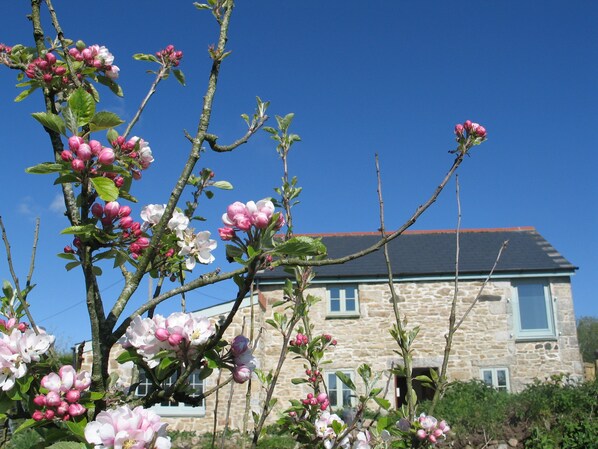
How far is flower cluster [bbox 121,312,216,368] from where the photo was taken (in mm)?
1401

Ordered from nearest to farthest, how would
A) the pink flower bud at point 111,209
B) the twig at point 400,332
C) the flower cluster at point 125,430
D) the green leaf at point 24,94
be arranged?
the flower cluster at point 125,430
the pink flower bud at point 111,209
the green leaf at point 24,94
the twig at point 400,332

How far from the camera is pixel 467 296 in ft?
50.6

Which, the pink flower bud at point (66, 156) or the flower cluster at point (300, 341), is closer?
the pink flower bud at point (66, 156)

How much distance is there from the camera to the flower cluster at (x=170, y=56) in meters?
2.31

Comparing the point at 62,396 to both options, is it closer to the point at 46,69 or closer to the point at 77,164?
the point at 77,164

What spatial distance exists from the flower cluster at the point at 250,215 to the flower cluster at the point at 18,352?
54cm

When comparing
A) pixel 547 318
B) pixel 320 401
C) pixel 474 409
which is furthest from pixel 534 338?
pixel 320 401

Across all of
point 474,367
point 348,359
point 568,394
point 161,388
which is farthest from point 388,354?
point 161,388

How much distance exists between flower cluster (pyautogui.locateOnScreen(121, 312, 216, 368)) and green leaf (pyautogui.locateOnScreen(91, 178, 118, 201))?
12.5 inches

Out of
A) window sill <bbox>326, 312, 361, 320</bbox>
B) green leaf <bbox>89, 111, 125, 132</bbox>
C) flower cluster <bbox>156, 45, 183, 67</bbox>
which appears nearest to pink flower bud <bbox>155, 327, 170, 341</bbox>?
green leaf <bbox>89, 111, 125, 132</bbox>

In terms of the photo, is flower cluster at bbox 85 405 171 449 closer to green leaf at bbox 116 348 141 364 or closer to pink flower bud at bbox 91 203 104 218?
green leaf at bbox 116 348 141 364

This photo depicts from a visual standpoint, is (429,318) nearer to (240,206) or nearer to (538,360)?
(538,360)

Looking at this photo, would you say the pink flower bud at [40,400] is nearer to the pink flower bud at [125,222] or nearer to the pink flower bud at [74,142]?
the pink flower bud at [125,222]

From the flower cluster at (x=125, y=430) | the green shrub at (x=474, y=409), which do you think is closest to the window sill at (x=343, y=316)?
the green shrub at (x=474, y=409)
